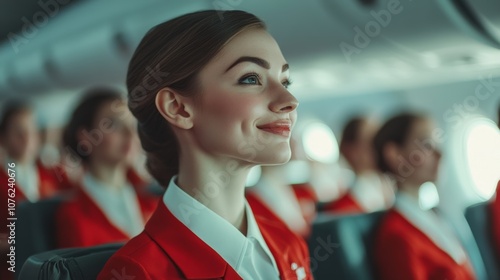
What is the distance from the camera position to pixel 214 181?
106 cm

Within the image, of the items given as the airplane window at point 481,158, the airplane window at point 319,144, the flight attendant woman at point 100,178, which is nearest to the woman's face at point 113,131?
the flight attendant woman at point 100,178

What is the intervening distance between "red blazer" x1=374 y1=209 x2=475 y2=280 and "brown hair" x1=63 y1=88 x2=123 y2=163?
3.47 feet

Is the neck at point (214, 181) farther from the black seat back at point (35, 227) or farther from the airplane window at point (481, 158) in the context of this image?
the airplane window at point (481, 158)

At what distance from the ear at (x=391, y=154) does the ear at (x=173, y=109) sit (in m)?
1.28

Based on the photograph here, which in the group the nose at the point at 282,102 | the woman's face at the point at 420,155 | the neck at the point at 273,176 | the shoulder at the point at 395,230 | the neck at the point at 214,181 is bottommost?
the neck at the point at 273,176

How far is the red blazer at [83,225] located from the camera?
1.87 meters

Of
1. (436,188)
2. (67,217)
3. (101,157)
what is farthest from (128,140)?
(436,188)

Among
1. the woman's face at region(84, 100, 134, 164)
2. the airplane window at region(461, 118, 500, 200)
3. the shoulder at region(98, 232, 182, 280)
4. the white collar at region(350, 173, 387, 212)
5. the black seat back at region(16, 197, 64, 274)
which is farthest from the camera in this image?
the airplane window at region(461, 118, 500, 200)

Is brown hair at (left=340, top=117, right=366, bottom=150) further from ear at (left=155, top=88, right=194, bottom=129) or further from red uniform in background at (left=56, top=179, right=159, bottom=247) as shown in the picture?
ear at (left=155, top=88, right=194, bottom=129)

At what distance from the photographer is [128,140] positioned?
2.01 meters

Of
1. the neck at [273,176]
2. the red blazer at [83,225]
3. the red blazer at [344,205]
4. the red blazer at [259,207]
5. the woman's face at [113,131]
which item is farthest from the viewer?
the red blazer at [344,205]

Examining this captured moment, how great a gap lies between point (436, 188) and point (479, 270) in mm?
2005

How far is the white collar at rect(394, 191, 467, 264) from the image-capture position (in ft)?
6.33

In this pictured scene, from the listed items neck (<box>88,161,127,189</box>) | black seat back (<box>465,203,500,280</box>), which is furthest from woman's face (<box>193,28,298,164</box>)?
black seat back (<box>465,203,500,280</box>)
